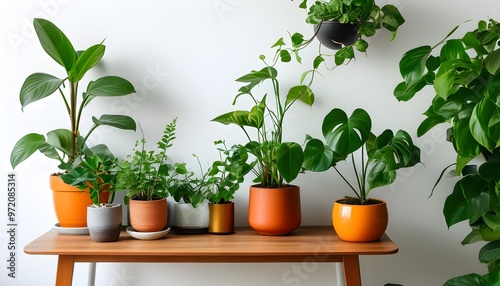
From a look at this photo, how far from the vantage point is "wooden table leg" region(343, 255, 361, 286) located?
1787 millimetres

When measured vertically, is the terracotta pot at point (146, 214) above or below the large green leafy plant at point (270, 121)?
below

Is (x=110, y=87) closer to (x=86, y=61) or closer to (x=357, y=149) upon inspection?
(x=86, y=61)

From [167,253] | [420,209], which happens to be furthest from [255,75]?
[420,209]

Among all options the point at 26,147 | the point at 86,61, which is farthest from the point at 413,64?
the point at 26,147

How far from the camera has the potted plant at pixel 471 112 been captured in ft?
5.37

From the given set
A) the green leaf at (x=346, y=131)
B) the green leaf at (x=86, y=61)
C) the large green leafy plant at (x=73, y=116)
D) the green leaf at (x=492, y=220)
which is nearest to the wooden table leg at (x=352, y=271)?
the green leaf at (x=346, y=131)

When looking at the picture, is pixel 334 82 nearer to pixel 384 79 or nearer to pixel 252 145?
pixel 384 79

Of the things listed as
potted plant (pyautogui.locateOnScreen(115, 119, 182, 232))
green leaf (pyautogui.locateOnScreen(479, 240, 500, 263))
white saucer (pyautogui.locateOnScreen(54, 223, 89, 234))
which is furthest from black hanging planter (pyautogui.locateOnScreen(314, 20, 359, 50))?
white saucer (pyautogui.locateOnScreen(54, 223, 89, 234))

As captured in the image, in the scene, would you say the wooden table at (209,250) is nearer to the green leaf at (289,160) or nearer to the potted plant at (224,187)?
the potted plant at (224,187)

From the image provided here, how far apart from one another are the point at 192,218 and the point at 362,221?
566mm

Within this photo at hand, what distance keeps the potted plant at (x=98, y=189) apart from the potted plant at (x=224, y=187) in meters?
0.31

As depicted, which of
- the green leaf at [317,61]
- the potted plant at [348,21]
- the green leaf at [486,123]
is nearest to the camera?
the green leaf at [486,123]

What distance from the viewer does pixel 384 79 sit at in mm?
2131

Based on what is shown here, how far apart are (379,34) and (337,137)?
0.54m
